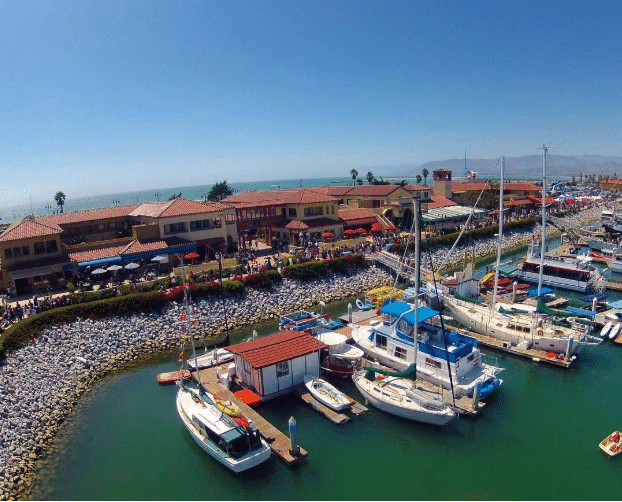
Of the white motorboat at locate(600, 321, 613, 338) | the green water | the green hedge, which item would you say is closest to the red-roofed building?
the green water

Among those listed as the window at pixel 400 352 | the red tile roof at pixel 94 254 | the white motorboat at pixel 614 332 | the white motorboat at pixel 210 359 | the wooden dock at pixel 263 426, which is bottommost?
the white motorboat at pixel 614 332

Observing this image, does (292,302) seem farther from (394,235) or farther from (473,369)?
(394,235)

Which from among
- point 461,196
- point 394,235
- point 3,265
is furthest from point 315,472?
point 461,196

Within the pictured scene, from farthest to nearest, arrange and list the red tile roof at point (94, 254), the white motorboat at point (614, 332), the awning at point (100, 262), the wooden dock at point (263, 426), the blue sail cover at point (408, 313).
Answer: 1. the red tile roof at point (94, 254)
2. the awning at point (100, 262)
3. the white motorboat at point (614, 332)
4. the blue sail cover at point (408, 313)
5. the wooden dock at point (263, 426)

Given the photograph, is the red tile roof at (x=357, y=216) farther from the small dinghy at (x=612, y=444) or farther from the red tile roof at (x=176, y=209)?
the small dinghy at (x=612, y=444)

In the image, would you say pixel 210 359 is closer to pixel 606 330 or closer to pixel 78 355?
pixel 78 355

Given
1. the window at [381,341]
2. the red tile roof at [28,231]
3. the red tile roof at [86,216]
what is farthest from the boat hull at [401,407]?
the red tile roof at [86,216]

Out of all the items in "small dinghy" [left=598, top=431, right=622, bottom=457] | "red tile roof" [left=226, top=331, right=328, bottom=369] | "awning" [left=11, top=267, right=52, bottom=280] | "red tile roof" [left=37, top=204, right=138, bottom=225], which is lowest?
"small dinghy" [left=598, top=431, right=622, bottom=457]

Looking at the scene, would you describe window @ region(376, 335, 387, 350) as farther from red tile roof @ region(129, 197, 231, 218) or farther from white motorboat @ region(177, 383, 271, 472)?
red tile roof @ region(129, 197, 231, 218)
